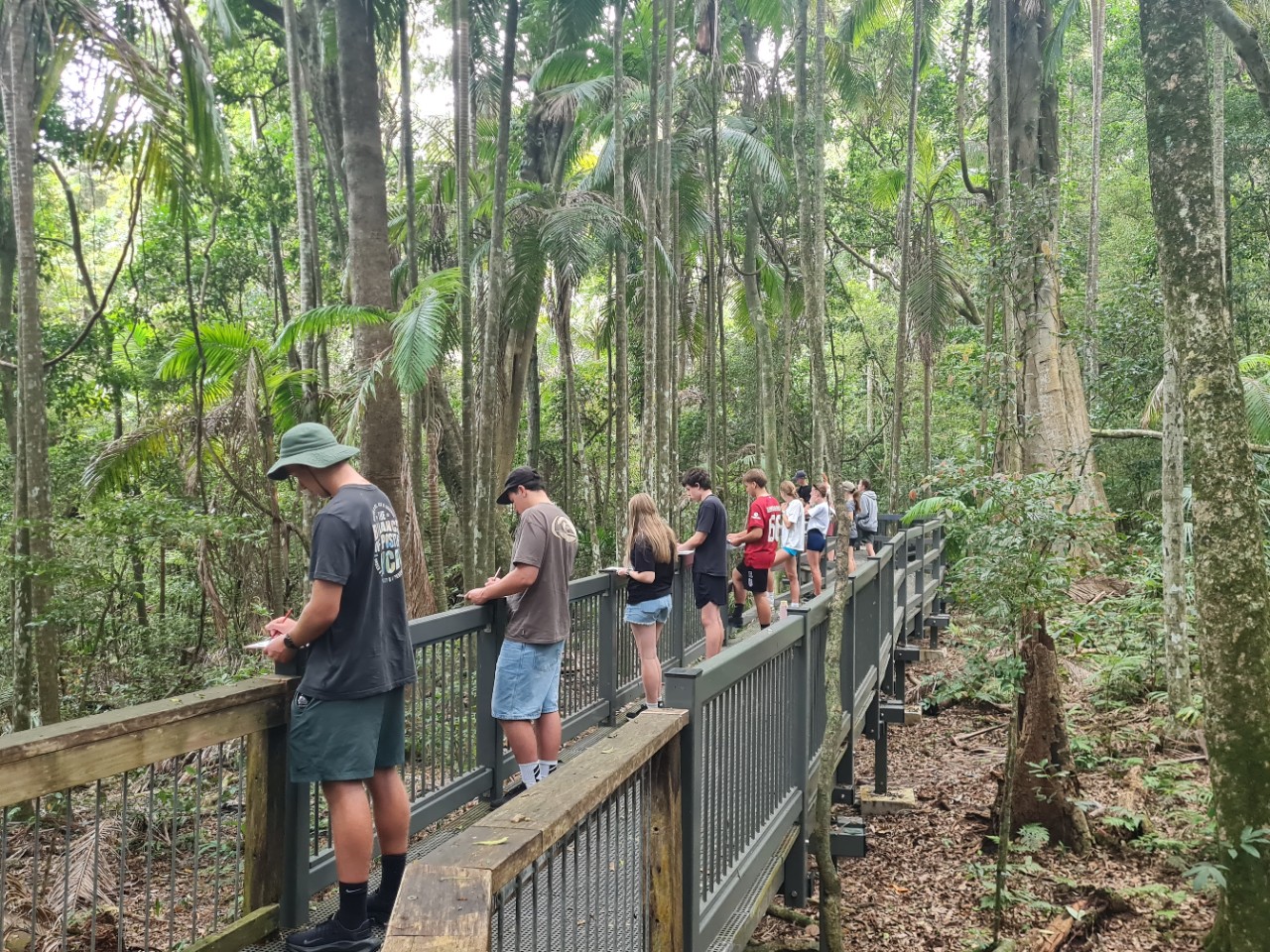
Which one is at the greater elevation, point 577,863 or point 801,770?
point 577,863

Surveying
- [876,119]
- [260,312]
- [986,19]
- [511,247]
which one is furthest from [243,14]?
[876,119]

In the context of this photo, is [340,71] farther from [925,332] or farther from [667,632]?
[925,332]

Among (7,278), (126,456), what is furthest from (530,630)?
(7,278)

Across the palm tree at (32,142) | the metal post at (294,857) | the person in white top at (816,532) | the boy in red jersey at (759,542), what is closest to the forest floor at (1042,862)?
the boy in red jersey at (759,542)

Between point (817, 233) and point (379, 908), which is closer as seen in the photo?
point (379, 908)

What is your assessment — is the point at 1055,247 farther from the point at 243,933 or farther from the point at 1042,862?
the point at 243,933

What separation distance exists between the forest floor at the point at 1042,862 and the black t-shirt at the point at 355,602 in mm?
2876

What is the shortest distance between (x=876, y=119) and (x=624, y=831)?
1884cm

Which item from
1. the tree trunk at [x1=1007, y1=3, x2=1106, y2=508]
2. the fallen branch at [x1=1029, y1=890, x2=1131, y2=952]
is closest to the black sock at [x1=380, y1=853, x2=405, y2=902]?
the fallen branch at [x1=1029, y1=890, x2=1131, y2=952]

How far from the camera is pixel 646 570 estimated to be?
6.46 metres

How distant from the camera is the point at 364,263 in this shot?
8.42 m

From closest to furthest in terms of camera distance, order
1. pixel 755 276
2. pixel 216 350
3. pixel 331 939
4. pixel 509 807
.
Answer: pixel 509 807 → pixel 331 939 → pixel 216 350 → pixel 755 276

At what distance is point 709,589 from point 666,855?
4.68 meters

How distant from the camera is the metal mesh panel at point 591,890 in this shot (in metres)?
2.07
